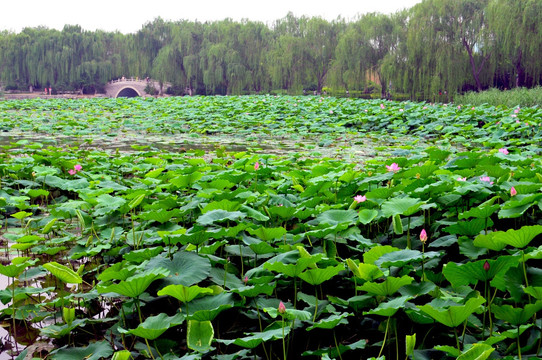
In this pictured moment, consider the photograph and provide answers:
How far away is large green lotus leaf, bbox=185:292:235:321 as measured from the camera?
1.14m

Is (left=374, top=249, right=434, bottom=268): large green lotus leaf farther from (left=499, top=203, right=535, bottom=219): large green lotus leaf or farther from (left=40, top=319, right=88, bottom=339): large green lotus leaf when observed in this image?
(left=40, top=319, right=88, bottom=339): large green lotus leaf

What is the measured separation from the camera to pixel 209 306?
1215mm

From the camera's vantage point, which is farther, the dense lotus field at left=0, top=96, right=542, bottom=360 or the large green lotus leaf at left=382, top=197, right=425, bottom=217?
the large green lotus leaf at left=382, top=197, right=425, bottom=217

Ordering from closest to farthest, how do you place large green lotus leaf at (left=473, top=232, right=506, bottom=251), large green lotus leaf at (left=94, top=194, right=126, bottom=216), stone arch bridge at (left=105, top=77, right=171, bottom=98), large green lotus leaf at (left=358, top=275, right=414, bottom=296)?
1. large green lotus leaf at (left=358, top=275, right=414, bottom=296)
2. large green lotus leaf at (left=473, top=232, right=506, bottom=251)
3. large green lotus leaf at (left=94, top=194, right=126, bottom=216)
4. stone arch bridge at (left=105, top=77, right=171, bottom=98)

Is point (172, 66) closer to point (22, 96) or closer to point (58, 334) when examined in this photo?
point (22, 96)

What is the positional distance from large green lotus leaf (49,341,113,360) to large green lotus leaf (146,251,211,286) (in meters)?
0.24

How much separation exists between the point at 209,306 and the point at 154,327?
17cm

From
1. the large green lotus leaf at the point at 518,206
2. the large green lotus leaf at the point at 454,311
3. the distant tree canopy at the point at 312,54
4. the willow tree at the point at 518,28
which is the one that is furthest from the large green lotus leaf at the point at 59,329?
the willow tree at the point at 518,28

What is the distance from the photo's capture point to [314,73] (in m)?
23.0

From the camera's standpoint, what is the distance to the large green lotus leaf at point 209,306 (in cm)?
114

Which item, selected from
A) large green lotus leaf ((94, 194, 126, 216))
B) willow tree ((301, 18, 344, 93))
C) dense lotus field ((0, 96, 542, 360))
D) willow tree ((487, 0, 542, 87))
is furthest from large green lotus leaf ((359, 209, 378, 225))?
willow tree ((301, 18, 344, 93))

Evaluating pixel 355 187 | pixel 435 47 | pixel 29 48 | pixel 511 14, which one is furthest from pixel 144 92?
pixel 355 187

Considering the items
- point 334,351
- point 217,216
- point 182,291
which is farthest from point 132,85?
point 334,351

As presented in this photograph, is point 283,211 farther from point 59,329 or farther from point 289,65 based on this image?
point 289,65
